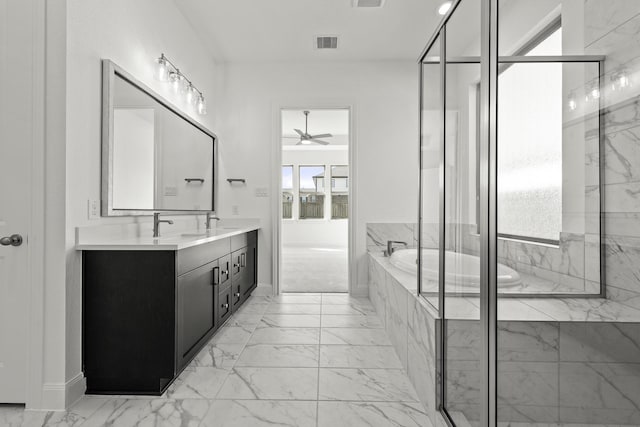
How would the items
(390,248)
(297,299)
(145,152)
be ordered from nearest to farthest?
(145,152) → (390,248) → (297,299)

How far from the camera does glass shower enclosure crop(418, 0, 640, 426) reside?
679mm

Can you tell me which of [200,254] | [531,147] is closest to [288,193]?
[200,254]

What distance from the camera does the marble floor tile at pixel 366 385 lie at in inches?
77.0

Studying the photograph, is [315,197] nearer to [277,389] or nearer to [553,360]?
[277,389]

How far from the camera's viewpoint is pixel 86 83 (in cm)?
199

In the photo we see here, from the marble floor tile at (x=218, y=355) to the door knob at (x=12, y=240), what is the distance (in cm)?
117

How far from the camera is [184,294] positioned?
7.06 ft

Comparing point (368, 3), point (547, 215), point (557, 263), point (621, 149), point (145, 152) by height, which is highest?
point (368, 3)

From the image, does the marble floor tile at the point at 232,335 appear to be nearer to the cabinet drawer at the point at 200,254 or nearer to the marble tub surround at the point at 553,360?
the cabinet drawer at the point at 200,254

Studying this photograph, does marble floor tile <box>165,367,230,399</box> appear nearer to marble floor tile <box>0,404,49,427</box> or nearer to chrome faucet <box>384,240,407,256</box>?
marble floor tile <box>0,404,49,427</box>

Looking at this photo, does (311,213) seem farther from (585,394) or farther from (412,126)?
(585,394)

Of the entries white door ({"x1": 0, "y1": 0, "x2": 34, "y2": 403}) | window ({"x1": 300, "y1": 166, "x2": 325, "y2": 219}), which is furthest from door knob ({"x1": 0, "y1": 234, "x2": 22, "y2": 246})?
window ({"x1": 300, "y1": 166, "x2": 325, "y2": 219})

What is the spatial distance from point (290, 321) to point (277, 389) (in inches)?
49.6

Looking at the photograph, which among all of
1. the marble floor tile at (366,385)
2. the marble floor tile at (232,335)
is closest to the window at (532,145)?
the marble floor tile at (366,385)
